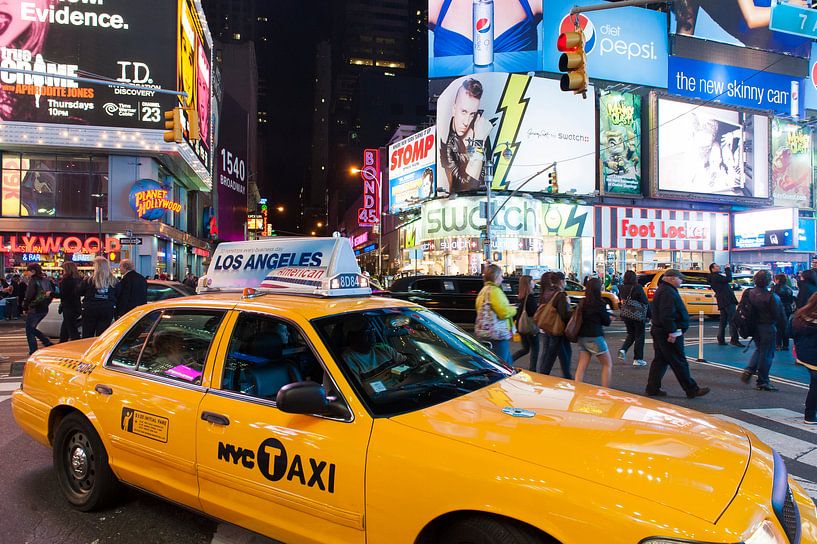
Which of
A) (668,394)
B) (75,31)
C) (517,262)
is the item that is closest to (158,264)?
(75,31)

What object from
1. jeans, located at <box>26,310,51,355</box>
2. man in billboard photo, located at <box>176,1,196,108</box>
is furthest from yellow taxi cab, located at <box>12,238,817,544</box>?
man in billboard photo, located at <box>176,1,196,108</box>

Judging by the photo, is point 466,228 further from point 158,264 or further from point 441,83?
point 158,264

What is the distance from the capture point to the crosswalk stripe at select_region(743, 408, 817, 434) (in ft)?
19.1

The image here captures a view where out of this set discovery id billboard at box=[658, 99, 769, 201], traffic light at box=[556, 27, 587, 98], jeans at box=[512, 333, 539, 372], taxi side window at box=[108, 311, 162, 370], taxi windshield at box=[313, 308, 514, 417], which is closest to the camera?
taxi windshield at box=[313, 308, 514, 417]

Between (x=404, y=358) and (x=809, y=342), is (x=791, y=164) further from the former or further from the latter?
(x=404, y=358)

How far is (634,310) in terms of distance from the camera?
9.63 meters

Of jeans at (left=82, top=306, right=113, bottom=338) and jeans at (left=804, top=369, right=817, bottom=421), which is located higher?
jeans at (left=82, top=306, right=113, bottom=338)

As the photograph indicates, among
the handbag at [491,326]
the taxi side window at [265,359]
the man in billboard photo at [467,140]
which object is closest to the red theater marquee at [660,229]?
the man in billboard photo at [467,140]

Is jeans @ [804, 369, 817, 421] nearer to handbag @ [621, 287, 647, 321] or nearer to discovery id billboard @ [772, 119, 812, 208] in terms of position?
handbag @ [621, 287, 647, 321]

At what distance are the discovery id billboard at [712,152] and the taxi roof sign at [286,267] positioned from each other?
36.0m

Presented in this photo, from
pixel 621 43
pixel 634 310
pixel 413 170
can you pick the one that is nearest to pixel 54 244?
pixel 413 170

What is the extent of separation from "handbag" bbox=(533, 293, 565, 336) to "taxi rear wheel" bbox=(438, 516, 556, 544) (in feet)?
17.6

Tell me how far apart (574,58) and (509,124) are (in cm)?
2360

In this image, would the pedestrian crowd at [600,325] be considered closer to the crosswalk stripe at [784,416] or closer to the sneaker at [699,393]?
the sneaker at [699,393]
